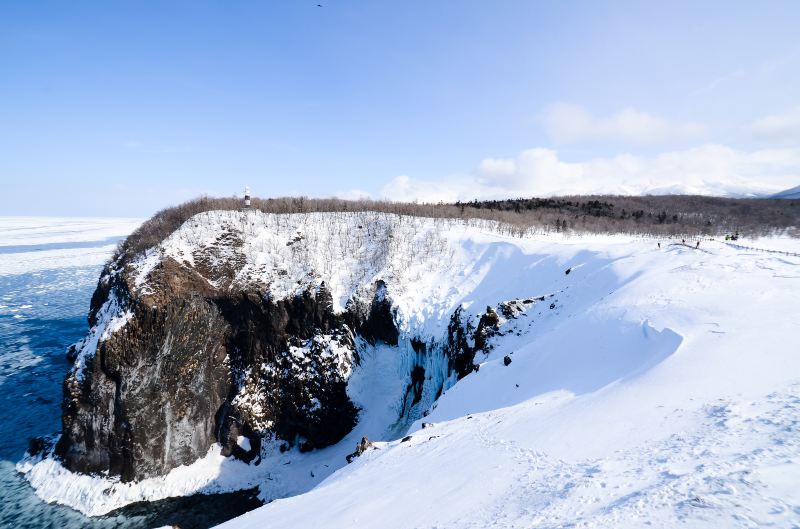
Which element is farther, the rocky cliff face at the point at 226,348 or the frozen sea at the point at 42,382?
the rocky cliff face at the point at 226,348

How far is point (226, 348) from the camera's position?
24828mm

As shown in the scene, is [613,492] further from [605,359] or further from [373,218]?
[373,218]

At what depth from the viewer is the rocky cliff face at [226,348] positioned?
2106 centimetres

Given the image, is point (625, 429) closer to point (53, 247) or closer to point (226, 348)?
point (226, 348)

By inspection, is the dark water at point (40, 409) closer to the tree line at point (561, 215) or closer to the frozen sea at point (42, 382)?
the frozen sea at point (42, 382)

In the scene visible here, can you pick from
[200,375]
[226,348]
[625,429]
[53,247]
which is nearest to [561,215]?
[226,348]

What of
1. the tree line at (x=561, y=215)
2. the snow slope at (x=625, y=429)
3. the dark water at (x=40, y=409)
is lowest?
the dark water at (x=40, y=409)

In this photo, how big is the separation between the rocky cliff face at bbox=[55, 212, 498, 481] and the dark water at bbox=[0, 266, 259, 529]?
230 cm

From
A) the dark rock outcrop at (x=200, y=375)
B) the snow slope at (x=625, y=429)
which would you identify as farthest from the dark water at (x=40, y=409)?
the snow slope at (x=625, y=429)

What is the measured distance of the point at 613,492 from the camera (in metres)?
6.15

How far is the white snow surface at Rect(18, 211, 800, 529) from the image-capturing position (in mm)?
6250

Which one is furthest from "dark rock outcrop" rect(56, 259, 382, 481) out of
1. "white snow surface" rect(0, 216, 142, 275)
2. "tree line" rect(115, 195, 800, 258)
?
"white snow surface" rect(0, 216, 142, 275)

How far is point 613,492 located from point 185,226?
3062 centimetres

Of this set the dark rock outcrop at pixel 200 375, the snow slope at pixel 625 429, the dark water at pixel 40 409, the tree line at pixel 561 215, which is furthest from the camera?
the tree line at pixel 561 215
